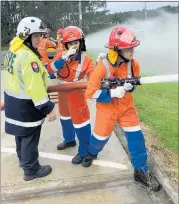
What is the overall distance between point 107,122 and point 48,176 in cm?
97

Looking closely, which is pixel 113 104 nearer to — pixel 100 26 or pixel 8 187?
pixel 8 187

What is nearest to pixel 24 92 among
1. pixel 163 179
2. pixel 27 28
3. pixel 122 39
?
pixel 27 28

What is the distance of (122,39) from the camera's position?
3.32 meters

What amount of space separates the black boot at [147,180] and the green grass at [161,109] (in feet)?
3.93

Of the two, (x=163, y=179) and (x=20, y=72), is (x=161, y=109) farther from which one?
(x=20, y=72)

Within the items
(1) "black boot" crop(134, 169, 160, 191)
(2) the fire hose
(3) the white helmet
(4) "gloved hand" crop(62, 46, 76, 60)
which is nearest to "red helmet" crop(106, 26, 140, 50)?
(2) the fire hose

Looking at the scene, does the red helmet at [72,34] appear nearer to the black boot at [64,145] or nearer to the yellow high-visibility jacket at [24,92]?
the yellow high-visibility jacket at [24,92]

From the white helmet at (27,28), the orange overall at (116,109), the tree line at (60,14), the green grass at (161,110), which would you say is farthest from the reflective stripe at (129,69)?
the tree line at (60,14)

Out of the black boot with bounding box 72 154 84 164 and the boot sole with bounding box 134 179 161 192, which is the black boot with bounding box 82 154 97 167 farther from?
the boot sole with bounding box 134 179 161 192

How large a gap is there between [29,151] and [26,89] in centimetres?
78

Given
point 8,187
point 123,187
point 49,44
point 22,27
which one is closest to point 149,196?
point 123,187

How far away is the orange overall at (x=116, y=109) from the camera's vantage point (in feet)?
11.4

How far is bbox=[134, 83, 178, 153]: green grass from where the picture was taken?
17.4 ft

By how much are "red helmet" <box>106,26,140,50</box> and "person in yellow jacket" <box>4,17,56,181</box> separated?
0.75m
